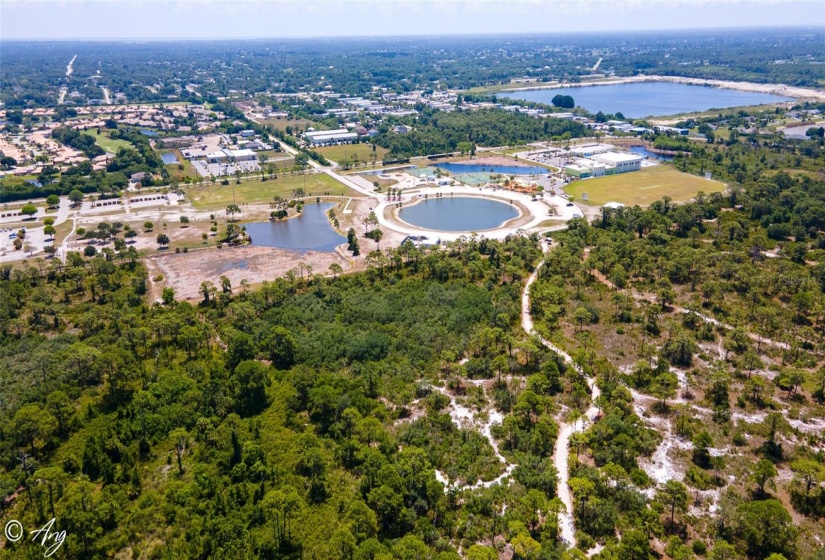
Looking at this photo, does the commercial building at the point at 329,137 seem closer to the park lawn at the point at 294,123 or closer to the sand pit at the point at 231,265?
the park lawn at the point at 294,123

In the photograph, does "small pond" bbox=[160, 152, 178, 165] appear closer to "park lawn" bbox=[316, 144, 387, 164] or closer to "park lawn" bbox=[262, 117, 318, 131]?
"park lawn" bbox=[316, 144, 387, 164]

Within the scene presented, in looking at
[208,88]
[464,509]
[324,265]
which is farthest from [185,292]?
[208,88]

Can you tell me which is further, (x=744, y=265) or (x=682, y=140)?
(x=682, y=140)

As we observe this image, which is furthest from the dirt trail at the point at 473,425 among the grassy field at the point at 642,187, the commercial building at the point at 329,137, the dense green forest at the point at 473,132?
the commercial building at the point at 329,137

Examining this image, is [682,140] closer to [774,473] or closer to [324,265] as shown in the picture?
[324,265]

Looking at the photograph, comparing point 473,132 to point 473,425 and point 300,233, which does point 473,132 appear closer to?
point 300,233

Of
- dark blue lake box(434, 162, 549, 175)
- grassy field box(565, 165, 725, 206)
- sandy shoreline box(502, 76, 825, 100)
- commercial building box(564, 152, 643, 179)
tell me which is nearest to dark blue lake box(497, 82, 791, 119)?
sandy shoreline box(502, 76, 825, 100)

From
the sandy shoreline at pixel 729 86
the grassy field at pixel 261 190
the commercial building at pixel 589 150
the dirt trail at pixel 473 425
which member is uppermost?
the sandy shoreline at pixel 729 86
